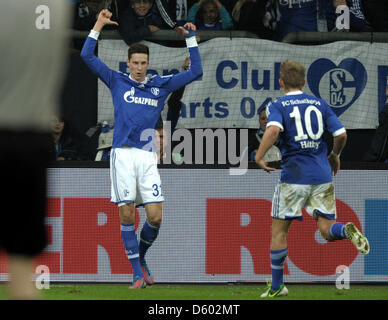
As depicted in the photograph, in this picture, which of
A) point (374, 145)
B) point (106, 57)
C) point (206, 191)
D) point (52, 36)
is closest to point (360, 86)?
point (374, 145)

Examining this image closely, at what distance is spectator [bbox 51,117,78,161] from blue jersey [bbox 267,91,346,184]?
2378 mm

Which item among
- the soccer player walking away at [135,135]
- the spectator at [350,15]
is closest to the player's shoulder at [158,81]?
the soccer player walking away at [135,135]

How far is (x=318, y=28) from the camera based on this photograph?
9.47 meters

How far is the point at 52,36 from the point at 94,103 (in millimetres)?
7174

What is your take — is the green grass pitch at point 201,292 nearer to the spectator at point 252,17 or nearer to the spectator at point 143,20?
the spectator at point 143,20

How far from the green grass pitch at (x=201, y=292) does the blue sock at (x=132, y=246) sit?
206mm

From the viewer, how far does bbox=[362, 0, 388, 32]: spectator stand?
9.66 m

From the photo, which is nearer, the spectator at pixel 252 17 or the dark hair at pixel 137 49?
the dark hair at pixel 137 49

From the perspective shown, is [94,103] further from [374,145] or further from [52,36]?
[52,36]

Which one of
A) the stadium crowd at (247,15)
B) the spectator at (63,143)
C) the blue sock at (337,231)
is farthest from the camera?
the stadium crowd at (247,15)

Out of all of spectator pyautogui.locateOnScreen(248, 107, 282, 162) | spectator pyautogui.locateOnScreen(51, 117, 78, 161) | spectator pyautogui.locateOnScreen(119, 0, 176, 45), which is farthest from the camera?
spectator pyautogui.locateOnScreen(119, 0, 176, 45)

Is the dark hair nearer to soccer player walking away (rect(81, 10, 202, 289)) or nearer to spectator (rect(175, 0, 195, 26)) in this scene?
soccer player walking away (rect(81, 10, 202, 289))

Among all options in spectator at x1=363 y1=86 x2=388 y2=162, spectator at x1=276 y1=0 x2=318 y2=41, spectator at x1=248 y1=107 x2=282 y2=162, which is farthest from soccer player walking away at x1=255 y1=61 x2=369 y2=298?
spectator at x1=276 y1=0 x2=318 y2=41

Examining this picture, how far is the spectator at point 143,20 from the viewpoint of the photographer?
892 cm
